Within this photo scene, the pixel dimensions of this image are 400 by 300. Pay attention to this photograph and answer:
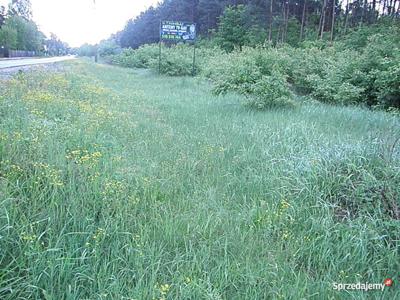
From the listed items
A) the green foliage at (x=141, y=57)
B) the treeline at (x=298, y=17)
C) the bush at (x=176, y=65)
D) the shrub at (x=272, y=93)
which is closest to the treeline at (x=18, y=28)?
the green foliage at (x=141, y=57)

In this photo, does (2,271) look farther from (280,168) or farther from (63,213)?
(280,168)

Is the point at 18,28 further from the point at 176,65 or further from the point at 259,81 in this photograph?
the point at 259,81

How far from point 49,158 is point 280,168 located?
2723mm

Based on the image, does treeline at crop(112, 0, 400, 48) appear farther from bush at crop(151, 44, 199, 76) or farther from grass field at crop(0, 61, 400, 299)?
grass field at crop(0, 61, 400, 299)

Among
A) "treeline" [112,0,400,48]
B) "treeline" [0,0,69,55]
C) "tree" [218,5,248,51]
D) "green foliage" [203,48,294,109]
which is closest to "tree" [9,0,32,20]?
"treeline" [0,0,69,55]

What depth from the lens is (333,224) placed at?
3.04 m

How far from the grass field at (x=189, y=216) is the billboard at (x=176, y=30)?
655 inches

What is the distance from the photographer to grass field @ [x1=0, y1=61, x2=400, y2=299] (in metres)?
2.25

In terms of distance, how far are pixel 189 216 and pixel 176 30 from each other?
1931 centimetres

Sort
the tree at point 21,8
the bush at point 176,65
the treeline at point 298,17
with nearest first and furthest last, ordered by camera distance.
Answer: the bush at point 176,65 < the treeline at point 298,17 < the tree at point 21,8

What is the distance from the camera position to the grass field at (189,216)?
7.38ft

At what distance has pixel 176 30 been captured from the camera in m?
20.5

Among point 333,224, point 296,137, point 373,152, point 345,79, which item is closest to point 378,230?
point 333,224

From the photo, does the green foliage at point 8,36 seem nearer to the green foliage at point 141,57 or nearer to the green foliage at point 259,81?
the green foliage at point 141,57
